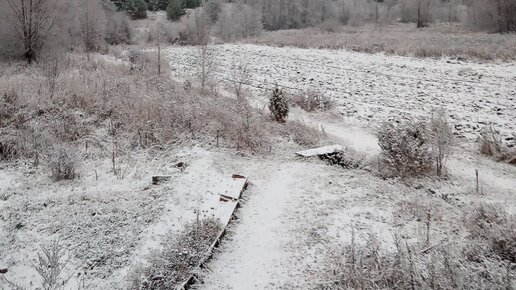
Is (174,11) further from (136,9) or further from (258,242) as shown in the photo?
(258,242)

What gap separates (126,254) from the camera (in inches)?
182

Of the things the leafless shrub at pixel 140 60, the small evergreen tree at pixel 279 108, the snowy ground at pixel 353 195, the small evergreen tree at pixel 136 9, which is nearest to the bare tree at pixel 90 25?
the leafless shrub at pixel 140 60

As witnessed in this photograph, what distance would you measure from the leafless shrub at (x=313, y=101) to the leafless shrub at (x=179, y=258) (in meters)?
6.94

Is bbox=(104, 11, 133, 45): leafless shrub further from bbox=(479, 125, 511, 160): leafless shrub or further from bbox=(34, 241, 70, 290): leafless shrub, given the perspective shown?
bbox=(34, 241, 70, 290): leafless shrub

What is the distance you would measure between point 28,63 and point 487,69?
1938 cm

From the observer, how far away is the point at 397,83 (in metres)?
14.1

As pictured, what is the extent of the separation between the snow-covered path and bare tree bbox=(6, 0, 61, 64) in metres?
15.6

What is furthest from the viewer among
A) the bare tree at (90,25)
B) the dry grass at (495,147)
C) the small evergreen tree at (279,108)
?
the bare tree at (90,25)

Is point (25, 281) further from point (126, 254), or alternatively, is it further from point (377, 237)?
point (377, 237)

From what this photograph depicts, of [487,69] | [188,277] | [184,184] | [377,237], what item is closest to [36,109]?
[184,184]

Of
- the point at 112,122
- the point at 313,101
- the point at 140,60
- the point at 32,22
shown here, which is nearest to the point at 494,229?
the point at 313,101

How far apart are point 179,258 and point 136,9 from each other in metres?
53.1

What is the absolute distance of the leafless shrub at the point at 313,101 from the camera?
11.4 m

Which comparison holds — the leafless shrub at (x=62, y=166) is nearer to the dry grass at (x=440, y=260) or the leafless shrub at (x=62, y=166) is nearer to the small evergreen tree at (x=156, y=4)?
the dry grass at (x=440, y=260)
